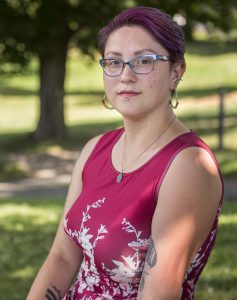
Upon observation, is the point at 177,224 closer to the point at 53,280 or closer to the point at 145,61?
the point at 145,61

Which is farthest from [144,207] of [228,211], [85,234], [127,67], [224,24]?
[224,24]

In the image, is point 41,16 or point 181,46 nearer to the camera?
point 181,46

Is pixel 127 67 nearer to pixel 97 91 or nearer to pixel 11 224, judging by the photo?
pixel 11 224

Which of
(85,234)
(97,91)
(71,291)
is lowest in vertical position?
(97,91)

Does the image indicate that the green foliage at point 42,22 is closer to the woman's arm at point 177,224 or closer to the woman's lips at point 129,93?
the woman's lips at point 129,93

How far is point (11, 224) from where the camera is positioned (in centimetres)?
862

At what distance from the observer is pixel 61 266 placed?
3.33 metres

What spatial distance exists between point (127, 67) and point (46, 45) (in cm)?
1817

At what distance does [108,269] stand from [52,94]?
19301mm

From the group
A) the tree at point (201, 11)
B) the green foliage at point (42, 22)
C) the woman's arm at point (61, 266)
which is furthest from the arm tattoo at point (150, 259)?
the tree at point (201, 11)

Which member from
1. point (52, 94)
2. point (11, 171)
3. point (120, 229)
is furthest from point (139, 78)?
point (52, 94)

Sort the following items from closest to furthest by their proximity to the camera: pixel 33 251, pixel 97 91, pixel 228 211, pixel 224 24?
pixel 33 251 → pixel 228 211 → pixel 224 24 → pixel 97 91

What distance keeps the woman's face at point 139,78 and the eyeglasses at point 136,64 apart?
0.04 ft

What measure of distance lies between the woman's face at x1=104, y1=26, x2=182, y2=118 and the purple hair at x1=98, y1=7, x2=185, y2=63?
20 mm
